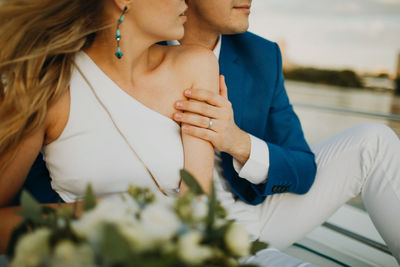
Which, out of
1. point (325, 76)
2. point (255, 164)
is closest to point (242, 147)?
point (255, 164)

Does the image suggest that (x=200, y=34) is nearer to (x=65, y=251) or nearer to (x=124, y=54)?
(x=124, y=54)

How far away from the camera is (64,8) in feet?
4.09

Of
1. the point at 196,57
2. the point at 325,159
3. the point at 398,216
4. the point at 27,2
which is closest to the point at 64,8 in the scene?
the point at 27,2

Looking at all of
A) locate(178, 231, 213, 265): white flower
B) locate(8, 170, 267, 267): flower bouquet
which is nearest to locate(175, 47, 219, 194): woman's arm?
locate(8, 170, 267, 267): flower bouquet

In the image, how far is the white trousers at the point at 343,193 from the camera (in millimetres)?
1526

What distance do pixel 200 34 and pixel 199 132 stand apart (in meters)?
0.68

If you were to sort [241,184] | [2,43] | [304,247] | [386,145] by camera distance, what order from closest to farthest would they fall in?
[2,43], [386,145], [241,184], [304,247]

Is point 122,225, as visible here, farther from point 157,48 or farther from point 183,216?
point 157,48

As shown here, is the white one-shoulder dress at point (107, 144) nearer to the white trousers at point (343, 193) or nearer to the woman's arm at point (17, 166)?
the woman's arm at point (17, 166)

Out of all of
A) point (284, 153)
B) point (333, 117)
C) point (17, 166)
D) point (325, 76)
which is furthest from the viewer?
point (325, 76)

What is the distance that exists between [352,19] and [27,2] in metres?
10.9

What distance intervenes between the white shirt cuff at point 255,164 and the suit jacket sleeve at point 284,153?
0.09ft

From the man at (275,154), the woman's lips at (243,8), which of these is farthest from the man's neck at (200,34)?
the woman's lips at (243,8)

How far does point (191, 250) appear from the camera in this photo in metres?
0.55
